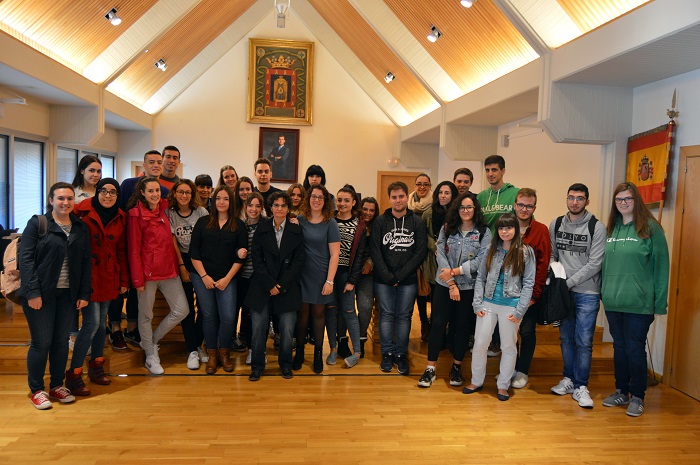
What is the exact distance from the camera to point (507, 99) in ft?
18.7

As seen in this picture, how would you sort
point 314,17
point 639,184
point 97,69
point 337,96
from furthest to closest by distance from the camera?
point 337,96, point 314,17, point 97,69, point 639,184

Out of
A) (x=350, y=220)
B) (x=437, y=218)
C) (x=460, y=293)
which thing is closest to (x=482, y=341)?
(x=460, y=293)

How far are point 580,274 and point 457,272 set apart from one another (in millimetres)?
898

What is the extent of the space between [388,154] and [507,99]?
16.4 feet

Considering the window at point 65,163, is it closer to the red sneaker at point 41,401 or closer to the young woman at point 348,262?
the red sneaker at point 41,401

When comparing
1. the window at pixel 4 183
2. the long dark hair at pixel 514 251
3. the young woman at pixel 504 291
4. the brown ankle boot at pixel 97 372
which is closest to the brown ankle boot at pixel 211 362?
the brown ankle boot at pixel 97 372

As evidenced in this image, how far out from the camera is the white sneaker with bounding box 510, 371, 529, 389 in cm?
425

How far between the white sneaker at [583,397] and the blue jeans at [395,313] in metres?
1.36

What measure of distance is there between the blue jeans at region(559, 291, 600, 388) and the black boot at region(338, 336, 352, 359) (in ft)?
5.93

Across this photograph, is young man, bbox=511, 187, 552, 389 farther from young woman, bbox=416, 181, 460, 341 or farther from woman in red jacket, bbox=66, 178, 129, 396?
woman in red jacket, bbox=66, 178, 129, 396

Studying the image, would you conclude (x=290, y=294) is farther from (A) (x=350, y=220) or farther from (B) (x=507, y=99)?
(B) (x=507, y=99)

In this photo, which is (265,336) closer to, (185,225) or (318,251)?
(318,251)

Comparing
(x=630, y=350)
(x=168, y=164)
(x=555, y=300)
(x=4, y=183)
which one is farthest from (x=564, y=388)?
(x=4, y=183)

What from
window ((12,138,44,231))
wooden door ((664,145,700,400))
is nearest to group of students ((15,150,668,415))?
wooden door ((664,145,700,400))
